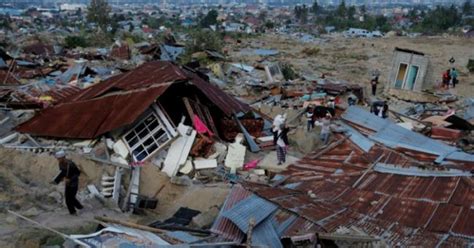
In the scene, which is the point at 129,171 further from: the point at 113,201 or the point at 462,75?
the point at 462,75

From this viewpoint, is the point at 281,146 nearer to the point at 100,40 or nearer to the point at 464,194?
the point at 464,194

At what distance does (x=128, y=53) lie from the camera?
24.2m

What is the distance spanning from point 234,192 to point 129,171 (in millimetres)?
2876

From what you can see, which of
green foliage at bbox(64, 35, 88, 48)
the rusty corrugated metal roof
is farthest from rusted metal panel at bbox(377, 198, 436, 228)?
green foliage at bbox(64, 35, 88, 48)

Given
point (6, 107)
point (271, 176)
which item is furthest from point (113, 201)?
point (6, 107)

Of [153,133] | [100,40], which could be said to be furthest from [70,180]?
[100,40]

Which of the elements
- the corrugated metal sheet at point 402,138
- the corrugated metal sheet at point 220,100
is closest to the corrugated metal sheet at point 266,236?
the corrugated metal sheet at point 402,138

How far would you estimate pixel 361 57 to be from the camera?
3122 centimetres

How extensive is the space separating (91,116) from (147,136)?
4.19ft

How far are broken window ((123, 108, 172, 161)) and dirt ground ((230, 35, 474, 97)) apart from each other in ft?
40.6

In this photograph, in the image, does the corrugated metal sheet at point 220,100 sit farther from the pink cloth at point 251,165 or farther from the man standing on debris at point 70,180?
the man standing on debris at point 70,180

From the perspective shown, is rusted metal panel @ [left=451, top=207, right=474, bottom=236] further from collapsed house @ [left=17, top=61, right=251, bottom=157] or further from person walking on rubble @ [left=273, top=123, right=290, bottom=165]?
collapsed house @ [left=17, top=61, right=251, bottom=157]

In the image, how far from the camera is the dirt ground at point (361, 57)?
23.9m

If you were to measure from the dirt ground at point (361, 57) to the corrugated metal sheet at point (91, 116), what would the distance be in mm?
12563
